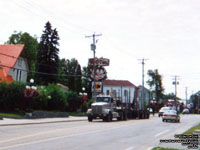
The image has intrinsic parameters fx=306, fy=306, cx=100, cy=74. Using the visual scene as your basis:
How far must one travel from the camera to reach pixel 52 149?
10219mm

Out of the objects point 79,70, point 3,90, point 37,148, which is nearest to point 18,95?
point 3,90

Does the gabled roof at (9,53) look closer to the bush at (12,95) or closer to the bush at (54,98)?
the bush at (54,98)

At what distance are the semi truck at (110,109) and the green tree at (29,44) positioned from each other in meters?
36.2

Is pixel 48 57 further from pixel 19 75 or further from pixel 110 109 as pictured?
pixel 110 109

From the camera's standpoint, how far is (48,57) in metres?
63.8

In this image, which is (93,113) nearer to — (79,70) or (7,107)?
(7,107)

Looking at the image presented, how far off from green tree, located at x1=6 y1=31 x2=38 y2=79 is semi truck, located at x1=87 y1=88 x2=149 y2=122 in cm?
3615

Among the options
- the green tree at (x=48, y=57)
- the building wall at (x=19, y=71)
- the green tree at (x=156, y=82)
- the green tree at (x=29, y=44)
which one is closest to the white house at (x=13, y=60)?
the building wall at (x=19, y=71)

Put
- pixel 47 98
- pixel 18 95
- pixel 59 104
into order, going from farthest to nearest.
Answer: pixel 59 104 → pixel 47 98 → pixel 18 95

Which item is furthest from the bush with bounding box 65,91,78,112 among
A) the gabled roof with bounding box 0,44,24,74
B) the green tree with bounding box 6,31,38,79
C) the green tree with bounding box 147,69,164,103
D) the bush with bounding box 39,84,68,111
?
the green tree with bounding box 147,69,164,103

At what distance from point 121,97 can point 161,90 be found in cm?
8186

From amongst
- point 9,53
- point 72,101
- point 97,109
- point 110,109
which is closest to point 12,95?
point 97,109

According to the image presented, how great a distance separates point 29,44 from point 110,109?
42553 mm

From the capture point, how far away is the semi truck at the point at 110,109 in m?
32.3
